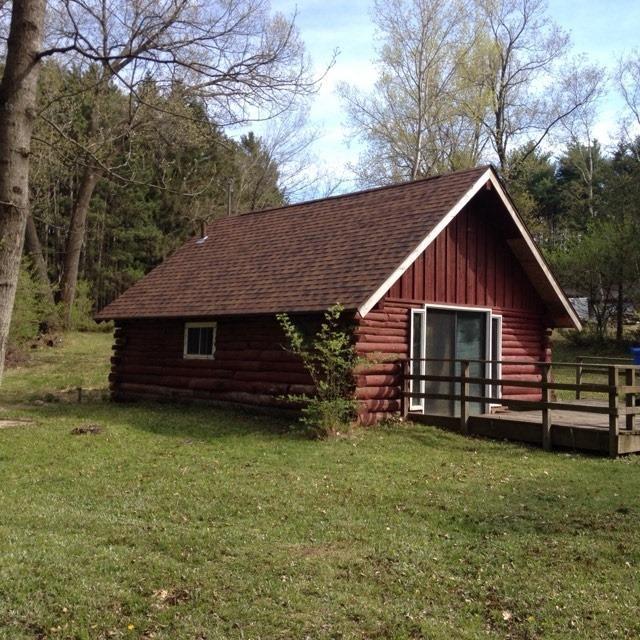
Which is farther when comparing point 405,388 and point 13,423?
point 405,388

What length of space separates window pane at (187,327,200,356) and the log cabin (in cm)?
4

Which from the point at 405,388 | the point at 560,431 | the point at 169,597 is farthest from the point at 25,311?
the point at 169,597

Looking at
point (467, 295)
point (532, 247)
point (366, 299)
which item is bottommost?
point (366, 299)

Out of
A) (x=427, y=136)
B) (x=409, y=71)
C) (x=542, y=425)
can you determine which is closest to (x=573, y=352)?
(x=427, y=136)

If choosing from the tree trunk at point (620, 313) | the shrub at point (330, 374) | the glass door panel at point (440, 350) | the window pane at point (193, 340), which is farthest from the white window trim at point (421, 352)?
the tree trunk at point (620, 313)

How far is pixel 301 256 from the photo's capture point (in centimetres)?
1583

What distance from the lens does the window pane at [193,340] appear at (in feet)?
55.8

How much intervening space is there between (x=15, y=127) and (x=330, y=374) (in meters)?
6.66

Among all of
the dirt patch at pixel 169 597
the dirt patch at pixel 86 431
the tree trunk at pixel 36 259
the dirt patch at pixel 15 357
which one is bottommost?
the dirt patch at pixel 169 597

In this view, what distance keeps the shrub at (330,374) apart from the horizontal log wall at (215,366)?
0.68 metres

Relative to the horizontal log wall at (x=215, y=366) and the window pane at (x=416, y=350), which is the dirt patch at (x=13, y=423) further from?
the window pane at (x=416, y=350)

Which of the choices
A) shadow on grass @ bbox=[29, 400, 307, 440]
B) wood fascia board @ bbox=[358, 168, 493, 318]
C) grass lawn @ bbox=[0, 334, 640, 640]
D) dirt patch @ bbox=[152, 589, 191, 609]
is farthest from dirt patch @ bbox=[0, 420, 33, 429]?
dirt patch @ bbox=[152, 589, 191, 609]

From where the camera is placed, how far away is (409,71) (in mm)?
33438

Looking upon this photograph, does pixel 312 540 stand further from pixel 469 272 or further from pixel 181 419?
pixel 469 272
